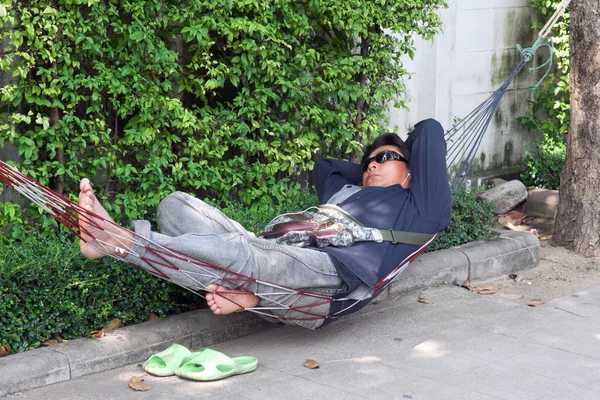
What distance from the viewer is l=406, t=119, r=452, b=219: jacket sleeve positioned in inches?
205

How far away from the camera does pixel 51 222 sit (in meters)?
5.37

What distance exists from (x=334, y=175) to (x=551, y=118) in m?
4.55

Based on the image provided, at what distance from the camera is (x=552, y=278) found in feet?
21.2

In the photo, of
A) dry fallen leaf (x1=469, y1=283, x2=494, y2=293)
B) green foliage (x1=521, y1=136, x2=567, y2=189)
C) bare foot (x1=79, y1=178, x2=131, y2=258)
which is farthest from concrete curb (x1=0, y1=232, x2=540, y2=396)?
green foliage (x1=521, y1=136, x2=567, y2=189)

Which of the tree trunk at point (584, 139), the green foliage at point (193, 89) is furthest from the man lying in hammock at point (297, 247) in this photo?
the tree trunk at point (584, 139)

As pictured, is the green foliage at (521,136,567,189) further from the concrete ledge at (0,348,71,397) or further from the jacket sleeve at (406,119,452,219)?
the concrete ledge at (0,348,71,397)

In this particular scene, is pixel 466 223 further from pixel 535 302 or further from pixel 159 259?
pixel 159 259

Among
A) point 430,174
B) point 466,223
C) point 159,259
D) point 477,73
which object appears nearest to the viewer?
point 159,259

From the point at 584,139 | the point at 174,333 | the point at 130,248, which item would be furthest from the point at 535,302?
the point at 130,248

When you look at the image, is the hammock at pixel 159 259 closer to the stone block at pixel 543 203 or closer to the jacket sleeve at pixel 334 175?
the jacket sleeve at pixel 334 175

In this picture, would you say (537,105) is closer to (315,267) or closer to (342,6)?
(342,6)

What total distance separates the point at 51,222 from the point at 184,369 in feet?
5.11

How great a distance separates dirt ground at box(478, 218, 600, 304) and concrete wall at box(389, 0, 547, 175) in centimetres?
192

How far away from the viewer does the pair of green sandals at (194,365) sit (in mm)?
4336
